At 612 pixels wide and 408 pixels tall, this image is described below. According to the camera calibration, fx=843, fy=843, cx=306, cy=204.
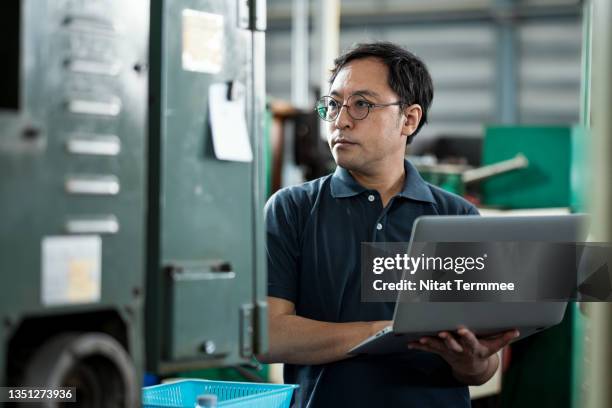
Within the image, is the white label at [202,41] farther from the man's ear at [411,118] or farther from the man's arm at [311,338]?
the man's ear at [411,118]

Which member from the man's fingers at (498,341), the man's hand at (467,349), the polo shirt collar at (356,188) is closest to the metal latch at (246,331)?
the man's hand at (467,349)

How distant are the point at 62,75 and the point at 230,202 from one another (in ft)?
0.93

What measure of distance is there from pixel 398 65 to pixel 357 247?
455 millimetres

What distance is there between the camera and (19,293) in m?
0.86

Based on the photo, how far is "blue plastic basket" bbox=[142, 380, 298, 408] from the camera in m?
1.56

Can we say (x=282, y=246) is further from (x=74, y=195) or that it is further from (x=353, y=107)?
(x=74, y=195)

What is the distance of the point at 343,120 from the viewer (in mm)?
1927

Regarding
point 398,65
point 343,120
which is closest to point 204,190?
point 343,120

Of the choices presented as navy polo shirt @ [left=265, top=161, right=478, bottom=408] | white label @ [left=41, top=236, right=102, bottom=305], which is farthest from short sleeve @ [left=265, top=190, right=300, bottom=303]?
white label @ [left=41, top=236, right=102, bottom=305]

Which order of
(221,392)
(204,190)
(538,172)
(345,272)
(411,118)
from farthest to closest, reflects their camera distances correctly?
(538,172), (411,118), (345,272), (221,392), (204,190)

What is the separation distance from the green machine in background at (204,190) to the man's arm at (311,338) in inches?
25.2

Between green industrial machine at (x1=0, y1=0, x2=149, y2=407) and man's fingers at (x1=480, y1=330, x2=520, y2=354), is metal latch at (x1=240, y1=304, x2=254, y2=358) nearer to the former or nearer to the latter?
green industrial machine at (x1=0, y1=0, x2=149, y2=407)

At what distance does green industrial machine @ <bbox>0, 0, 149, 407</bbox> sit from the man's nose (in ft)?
3.16

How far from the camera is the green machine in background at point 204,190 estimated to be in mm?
1026
